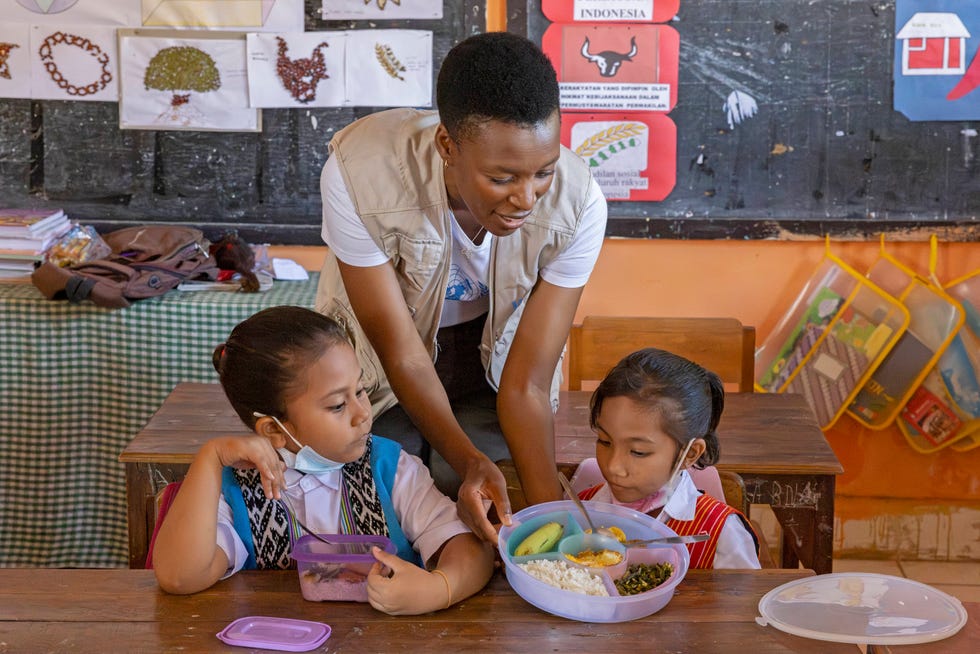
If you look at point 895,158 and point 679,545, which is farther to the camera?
point 895,158

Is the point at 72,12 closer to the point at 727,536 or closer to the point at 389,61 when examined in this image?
the point at 389,61

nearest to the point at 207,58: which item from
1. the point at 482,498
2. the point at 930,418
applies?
the point at 482,498

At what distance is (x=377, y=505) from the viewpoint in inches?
68.7

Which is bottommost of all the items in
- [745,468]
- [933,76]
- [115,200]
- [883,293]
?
[745,468]

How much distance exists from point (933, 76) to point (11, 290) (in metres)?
2.90

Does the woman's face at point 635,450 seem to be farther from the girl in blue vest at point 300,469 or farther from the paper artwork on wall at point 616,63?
the paper artwork on wall at point 616,63

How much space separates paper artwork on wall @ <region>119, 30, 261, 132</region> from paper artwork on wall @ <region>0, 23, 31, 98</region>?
0.31 meters

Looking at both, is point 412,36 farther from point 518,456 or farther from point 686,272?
point 518,456

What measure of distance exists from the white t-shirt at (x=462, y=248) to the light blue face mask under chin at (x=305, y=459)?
0.40 meters

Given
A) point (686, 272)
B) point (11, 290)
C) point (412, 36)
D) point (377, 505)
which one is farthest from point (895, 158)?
point (11, 290)

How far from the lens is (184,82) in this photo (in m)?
3.55

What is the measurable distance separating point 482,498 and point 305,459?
294mm

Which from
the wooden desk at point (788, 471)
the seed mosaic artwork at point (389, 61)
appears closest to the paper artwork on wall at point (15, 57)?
the seed mosaic artwork at point (389, 61)

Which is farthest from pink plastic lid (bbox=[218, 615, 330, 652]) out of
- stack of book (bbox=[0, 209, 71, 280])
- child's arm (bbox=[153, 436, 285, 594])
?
stack of book (bbox=[0, 209, 71, 280])
